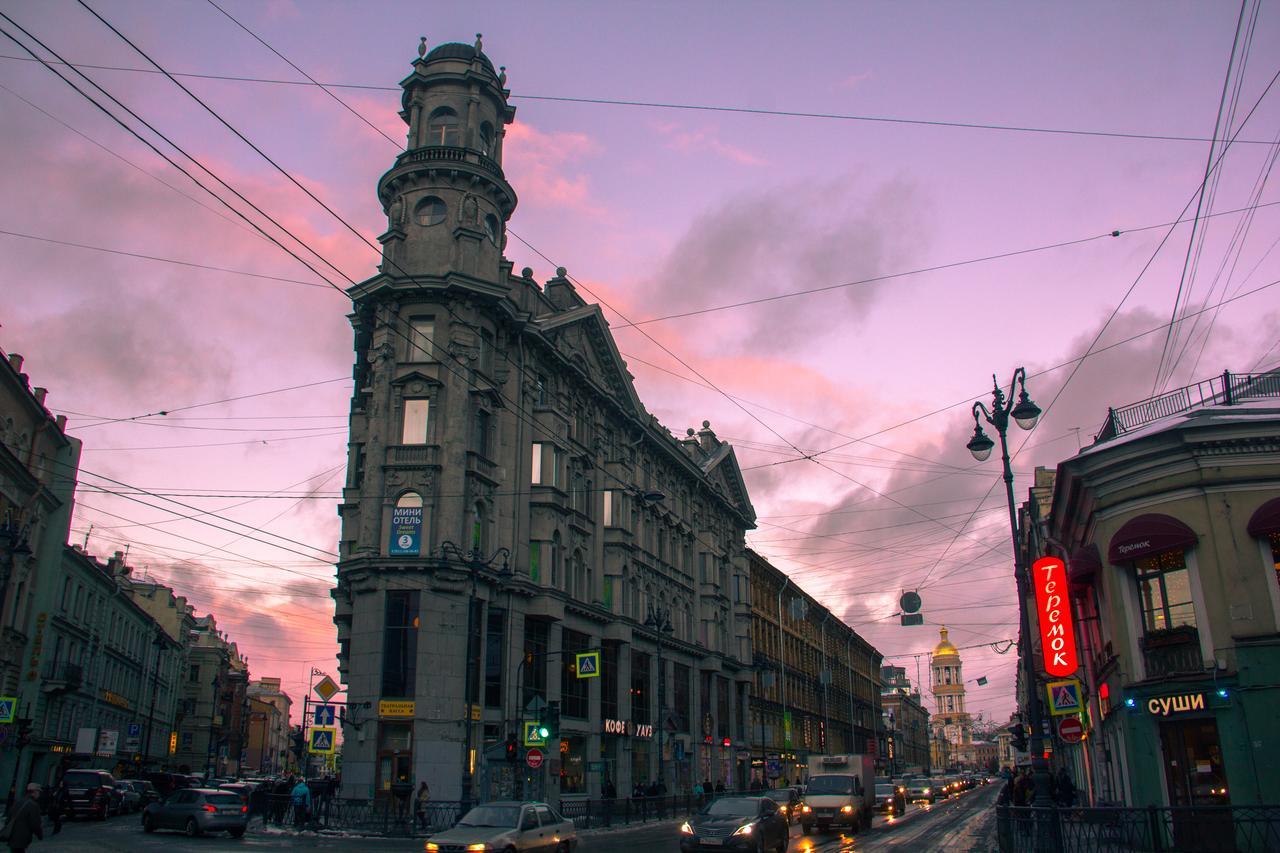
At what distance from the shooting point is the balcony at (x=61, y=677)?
161 ft

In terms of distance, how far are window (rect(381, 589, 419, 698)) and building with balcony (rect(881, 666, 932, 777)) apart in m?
93.4

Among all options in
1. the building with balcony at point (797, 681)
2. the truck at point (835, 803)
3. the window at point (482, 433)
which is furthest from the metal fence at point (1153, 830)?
the building with balcony at point (797, 681)

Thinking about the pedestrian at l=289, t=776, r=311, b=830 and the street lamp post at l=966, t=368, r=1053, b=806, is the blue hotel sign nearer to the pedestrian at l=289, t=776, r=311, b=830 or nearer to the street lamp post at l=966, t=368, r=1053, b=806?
the pedestrian at l=289, t=776, r=311, b=830

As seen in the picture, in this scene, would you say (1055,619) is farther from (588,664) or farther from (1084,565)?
(588,664)

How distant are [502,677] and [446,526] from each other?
680 centimetres

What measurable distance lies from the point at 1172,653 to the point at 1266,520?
3737 mm

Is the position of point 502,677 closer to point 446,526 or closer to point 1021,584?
point 446,526

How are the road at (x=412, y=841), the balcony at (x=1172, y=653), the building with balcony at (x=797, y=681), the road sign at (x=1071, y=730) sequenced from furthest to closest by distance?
1. the building with balcony at (x=797, y=681)
2. the road at (x=412, y=841)
3. the balcony at (x=1172, y=653)
4. the road sign at (x=1071, y=730)

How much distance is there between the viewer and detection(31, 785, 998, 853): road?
24.3 metres

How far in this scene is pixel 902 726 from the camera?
154000 mm

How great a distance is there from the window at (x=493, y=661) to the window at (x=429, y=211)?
1691cm

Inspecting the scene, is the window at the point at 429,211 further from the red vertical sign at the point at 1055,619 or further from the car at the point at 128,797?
the red vertical sign at the point at 1055,619

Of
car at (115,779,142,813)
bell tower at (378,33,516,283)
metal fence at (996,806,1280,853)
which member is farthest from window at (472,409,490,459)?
metal fence at (996,806,1280,853)

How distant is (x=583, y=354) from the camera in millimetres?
50594
